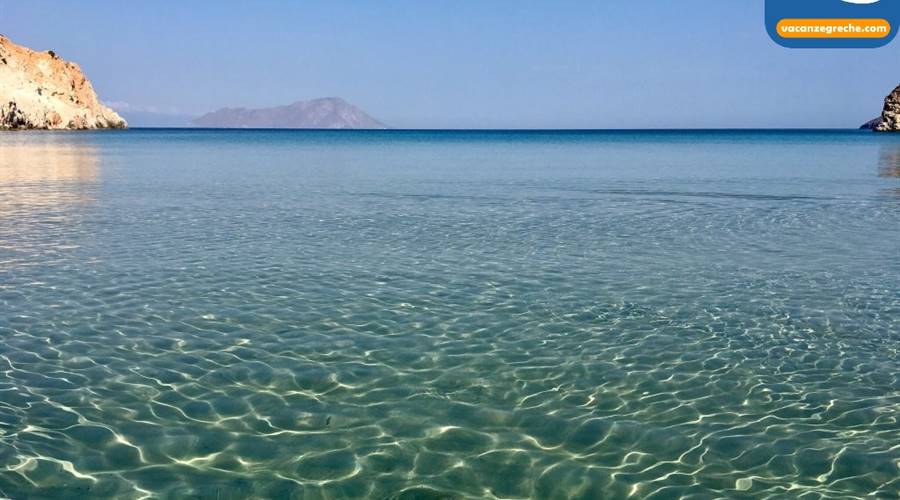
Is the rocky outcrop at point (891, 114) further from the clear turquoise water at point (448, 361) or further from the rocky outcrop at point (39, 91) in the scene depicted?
the rocky outcrop at point (39, 91)

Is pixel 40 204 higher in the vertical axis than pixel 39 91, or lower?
lower

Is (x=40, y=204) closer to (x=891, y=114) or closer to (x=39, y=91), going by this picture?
(x=39, y=91)

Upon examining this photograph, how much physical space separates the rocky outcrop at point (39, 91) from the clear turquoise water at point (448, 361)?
156 metres

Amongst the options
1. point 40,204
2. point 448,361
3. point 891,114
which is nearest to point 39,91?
point 40,204

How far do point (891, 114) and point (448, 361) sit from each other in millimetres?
210129

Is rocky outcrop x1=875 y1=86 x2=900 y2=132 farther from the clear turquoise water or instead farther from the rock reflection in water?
the clear turquoise water

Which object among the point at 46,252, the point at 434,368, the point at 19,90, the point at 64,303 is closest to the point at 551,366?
the point at 434,368

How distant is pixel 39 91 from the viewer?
556 ft

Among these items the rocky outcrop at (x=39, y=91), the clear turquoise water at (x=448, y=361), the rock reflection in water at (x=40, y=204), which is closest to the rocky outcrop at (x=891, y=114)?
the rock reflection in water at (x=40, y=204)

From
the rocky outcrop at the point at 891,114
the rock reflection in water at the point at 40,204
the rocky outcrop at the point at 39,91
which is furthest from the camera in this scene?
the rocky outcrop at the point at 891,114

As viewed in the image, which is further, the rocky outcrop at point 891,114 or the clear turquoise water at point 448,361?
the rocky outcrop at point 891,114

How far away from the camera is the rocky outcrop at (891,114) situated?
185250 mm

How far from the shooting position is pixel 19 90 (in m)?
160

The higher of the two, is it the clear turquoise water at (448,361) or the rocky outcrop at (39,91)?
the rocky outcrop at (39,91)
